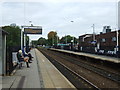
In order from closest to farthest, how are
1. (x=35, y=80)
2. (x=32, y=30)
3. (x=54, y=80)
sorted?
(x=35, y=80)
(x=54, y=80)
(x=32, y=30)

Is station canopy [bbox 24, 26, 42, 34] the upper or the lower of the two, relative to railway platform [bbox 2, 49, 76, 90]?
upper

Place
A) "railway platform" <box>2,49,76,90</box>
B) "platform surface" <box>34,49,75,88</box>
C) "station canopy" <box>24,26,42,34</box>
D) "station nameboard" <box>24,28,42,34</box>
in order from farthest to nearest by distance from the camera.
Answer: "station canopy" <box>24,26,42,34</box> < "station nameboard" <box>24,28,42,34</box> < "platform surface" <box>34,49,75,88</box> < "railway platform" <box>2,49,76,90</box>

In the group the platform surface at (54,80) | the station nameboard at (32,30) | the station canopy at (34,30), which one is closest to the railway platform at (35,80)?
the platform surface at (54,80)

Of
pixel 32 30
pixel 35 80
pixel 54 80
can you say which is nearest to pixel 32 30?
pixel 32 30

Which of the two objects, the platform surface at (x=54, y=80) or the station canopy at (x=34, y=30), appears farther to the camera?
the station canopy at (x=34, y=30)

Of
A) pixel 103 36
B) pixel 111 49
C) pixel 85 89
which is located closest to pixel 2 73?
pixel 85 89

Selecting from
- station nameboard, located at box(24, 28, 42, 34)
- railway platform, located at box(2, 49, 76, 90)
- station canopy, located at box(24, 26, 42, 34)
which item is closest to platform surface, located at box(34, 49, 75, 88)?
railway platform, located at box(2, 49, 76, 90)

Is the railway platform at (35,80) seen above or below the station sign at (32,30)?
below

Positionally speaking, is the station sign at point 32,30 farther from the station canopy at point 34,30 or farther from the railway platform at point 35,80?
the railway platform at point 35,80

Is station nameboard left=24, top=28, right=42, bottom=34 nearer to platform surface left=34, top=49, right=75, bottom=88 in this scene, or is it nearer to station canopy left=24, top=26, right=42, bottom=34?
station canopy left=24, top=26, right=42, bottom=34

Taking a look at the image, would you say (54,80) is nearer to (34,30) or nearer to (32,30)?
(32,30)

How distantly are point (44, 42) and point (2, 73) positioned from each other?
165m

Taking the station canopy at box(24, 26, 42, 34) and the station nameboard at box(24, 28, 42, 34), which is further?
the station canopy at box(24, 26, 42, 34)

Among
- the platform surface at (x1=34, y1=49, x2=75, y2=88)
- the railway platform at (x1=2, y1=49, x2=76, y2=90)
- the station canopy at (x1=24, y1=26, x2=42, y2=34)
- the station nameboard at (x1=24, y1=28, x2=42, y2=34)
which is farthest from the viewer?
the station canopy at (x1=24, y1=26, x2=42, y2=34)
